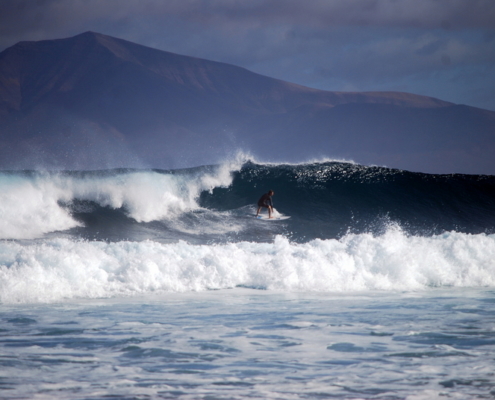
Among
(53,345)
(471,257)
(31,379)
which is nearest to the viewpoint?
(31,379)

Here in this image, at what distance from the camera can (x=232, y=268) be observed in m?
9.56

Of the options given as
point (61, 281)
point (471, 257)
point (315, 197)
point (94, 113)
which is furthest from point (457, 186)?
point (94, 113)

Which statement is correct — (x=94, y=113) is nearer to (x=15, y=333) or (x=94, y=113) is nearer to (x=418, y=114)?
(x=418, y=114)

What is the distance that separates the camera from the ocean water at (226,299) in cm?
446

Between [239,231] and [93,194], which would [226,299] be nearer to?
→ [239,231]

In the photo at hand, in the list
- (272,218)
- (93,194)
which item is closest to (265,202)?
(272,218)

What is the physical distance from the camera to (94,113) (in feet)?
419

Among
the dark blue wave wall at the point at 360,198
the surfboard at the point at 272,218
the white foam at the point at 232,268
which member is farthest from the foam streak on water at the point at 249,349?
the surfboard at the point at 272,218

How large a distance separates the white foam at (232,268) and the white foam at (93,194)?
396 cm

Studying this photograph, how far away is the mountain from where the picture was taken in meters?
114

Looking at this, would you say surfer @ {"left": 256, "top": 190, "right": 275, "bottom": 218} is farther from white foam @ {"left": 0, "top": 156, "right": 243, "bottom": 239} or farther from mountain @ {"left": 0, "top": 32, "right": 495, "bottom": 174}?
mountain @ {"left": 0, "top": 32, "right": 495, "bottom": 174}

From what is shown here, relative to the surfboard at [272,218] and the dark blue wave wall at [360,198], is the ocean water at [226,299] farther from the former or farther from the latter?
the surfboard at [272,218]

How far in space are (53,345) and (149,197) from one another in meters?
12.3

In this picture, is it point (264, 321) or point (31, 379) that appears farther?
point (264, 321)
